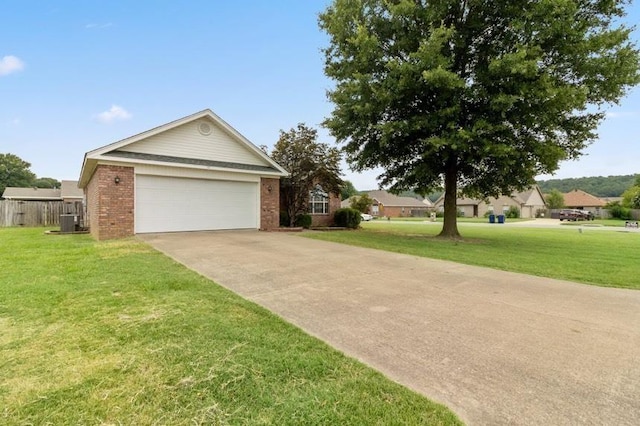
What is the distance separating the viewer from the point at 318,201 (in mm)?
19281

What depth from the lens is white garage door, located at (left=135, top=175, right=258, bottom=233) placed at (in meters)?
12.1

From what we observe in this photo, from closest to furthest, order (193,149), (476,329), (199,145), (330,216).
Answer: (476,329) < (193,149) < (199,145) < (330,216)

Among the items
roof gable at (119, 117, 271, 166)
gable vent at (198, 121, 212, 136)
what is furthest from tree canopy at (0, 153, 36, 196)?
gable vent at (198, 121, 212, 136)

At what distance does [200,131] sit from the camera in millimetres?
13719

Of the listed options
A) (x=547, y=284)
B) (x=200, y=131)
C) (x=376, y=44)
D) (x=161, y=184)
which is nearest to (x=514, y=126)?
(x=376, y=44)

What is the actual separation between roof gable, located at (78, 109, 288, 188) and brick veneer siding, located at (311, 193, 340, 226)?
15.5ft

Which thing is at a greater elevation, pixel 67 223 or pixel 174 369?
pixel 67 223

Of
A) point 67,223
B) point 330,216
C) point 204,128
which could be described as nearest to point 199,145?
Result: point 204,128

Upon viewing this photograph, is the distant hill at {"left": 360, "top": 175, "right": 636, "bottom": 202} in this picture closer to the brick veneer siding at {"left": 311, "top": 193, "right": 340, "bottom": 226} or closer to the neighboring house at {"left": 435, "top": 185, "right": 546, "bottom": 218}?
the neighboring house at {"left": 435, "top": 185, "right": 546, "bottom": 218}

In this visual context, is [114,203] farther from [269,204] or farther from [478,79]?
[478,79]

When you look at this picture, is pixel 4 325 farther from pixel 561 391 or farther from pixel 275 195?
pixel 275 195

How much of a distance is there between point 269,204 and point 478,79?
9700 mm

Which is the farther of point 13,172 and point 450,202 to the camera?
point 13,172

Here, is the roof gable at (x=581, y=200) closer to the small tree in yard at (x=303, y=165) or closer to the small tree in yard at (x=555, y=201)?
the small tree in yard at (x=555, y=201)
